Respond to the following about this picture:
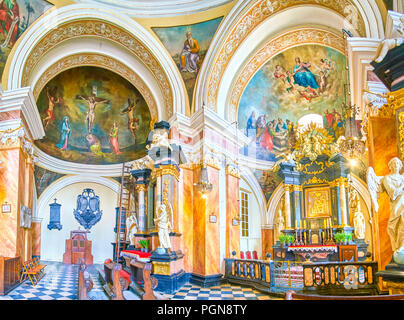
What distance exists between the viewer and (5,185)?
8258 mm

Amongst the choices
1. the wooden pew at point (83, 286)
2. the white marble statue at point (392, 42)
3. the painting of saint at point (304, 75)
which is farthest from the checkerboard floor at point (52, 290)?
the painting of saint at point (304, 75)

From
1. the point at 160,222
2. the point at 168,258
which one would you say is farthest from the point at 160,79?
the point at 168,258

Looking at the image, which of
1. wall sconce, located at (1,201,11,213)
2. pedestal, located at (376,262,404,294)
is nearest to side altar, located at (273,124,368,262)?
pedestal, located at (376,262,404,294)

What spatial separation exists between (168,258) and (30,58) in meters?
6.26

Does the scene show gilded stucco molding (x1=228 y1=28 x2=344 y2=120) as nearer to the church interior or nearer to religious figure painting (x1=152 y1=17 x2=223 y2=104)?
the church interior

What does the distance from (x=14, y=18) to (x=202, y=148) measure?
569 centimetres

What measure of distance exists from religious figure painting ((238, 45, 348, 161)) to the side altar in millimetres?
872

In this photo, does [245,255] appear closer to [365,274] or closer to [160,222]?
[160,222]

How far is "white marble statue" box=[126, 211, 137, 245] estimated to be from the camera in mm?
13023

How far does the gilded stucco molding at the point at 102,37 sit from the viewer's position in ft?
30.8

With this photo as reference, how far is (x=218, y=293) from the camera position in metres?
8.27

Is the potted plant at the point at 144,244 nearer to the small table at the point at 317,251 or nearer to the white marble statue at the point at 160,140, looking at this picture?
the white marble statue at the point at 160,140

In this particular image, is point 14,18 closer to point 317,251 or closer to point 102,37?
point 102,37

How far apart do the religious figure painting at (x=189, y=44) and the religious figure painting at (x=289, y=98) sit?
2.43m
